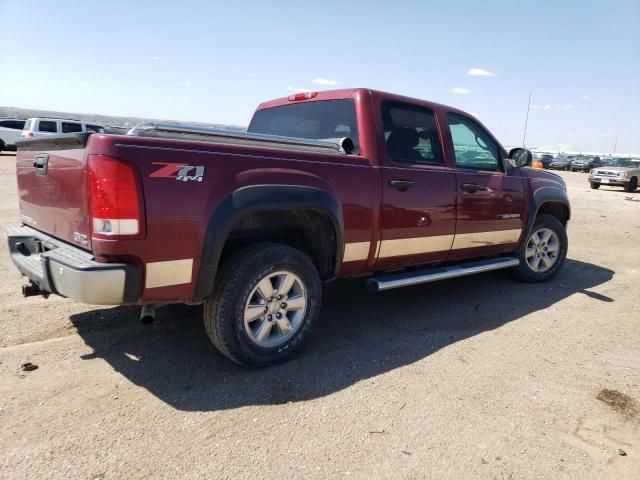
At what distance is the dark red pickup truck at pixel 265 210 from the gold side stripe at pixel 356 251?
0.01 m

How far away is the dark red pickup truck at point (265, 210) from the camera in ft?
8.48

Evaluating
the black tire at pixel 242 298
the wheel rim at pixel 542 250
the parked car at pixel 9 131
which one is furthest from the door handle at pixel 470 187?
the parked car at pixel 9 131

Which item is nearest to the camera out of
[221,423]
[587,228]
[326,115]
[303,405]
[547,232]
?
[221,423]

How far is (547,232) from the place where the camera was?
5805mm

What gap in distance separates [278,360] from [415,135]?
232 centimetres

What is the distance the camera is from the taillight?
2.49 m

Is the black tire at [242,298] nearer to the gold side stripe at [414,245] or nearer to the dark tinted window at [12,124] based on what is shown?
the gold side stripe at [414,245]

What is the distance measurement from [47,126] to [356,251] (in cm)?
1982

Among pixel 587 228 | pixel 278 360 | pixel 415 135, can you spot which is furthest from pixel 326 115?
pixel 587 228

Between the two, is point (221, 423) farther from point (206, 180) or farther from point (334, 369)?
point (206, 180)

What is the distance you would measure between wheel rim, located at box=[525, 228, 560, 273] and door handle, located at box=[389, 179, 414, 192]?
2453 mm

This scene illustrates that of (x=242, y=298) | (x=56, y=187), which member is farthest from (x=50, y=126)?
(x=242, y=298)

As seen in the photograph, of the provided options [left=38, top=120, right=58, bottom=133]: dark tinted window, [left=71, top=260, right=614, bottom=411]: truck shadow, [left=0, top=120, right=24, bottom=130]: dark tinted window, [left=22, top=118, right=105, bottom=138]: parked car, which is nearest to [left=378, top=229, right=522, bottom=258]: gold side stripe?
[left=71, top=260, right=614, bottom=411]: truck shadow

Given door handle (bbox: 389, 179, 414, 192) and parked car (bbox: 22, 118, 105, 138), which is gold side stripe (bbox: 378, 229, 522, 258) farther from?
parked car (bbox: 22, 118, 105, 138)
